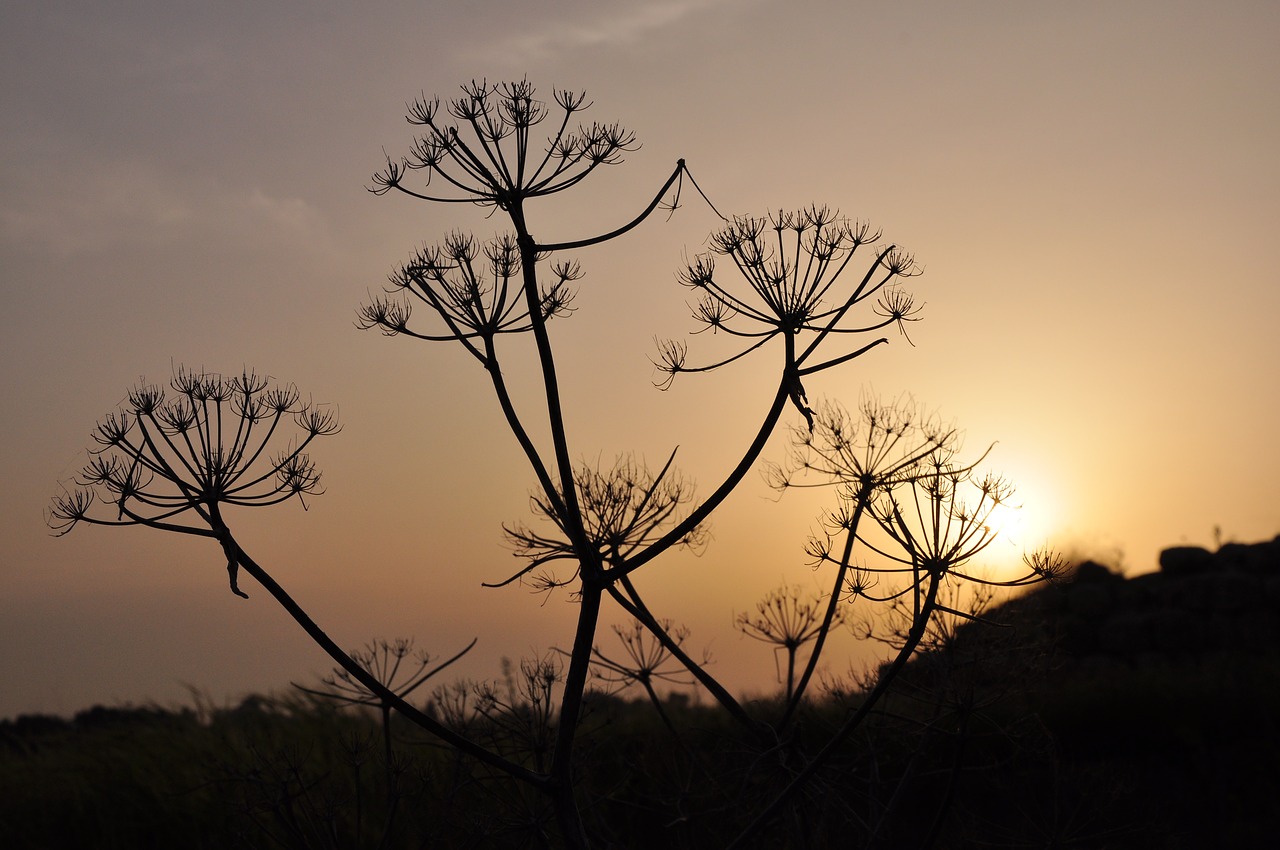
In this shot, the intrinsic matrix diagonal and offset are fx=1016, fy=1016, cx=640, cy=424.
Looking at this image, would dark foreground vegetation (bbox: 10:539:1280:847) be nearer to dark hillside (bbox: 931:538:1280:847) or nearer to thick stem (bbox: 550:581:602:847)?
dark hillside (bbox: 931:538:1280:847)

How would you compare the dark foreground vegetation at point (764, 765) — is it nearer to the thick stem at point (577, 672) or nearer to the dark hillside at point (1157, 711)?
the dark hillside at point (1157, 711)

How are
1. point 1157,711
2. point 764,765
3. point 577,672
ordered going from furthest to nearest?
point 1157,711 < point 764,765 < point 577,672

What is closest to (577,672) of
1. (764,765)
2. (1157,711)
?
(764,765)

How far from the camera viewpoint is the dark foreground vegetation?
25.3ft

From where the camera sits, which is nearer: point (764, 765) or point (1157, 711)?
point (764, 765)

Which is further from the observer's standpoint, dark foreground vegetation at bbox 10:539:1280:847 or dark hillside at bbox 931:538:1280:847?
dark hillside at bbox 931:538:1280:847

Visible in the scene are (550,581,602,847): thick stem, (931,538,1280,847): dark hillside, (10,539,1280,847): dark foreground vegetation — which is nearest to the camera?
(550,581,602,847): thick stem

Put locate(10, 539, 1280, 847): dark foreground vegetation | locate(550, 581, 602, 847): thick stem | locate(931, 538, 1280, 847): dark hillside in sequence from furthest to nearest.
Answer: locate(931, 538, 1280, 847): dark hillside → locate(10, 539, 1280, 847): dark foreground vegetation → locate(550, 581, 602, 847): thick stem

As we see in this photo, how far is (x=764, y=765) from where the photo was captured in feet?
26.6

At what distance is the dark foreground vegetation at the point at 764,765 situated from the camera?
771cm

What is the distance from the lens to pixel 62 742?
18.4 m

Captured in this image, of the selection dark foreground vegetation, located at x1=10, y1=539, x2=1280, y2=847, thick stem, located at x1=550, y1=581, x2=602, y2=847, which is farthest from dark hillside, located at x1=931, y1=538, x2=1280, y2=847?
thick stem, located at x1=550, y1=581, x2=602, y2=847

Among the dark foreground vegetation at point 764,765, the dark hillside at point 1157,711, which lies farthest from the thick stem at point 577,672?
the dark hillside at point 1157,711

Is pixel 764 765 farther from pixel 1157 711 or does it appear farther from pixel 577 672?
pixel 1157 711
